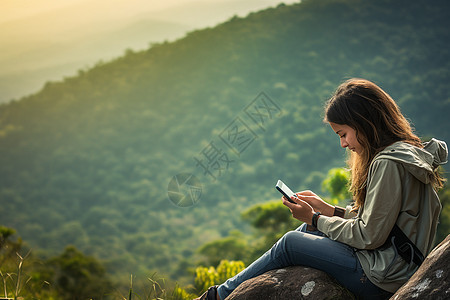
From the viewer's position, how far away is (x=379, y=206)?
1388mm

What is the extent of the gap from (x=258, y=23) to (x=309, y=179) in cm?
1030

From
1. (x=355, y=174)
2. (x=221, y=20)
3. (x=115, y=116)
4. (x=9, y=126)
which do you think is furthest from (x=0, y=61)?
(x=355, y=174)

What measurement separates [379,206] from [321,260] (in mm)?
331

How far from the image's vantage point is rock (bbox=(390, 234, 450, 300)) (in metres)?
1.25

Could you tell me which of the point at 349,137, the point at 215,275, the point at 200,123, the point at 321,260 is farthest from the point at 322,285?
the point at 200,123

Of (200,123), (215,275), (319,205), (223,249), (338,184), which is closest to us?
(319,205)

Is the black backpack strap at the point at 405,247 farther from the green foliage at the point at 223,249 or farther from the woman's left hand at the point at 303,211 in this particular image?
the green foliage at the point at 223,249

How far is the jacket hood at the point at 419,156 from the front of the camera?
136 cm

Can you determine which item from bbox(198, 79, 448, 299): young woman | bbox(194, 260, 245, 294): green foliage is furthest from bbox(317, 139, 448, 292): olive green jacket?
bbox(194, 260, 245, 294): green foliage

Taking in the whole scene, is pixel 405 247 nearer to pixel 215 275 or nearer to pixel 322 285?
pixel 322 285

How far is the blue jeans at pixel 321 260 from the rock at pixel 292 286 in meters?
0.03

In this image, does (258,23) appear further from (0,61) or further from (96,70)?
(0,61)

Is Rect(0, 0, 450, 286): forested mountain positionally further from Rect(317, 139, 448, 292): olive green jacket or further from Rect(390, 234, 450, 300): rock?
Rect(390, 234, 450, 300): rock

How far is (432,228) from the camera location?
1.47m
